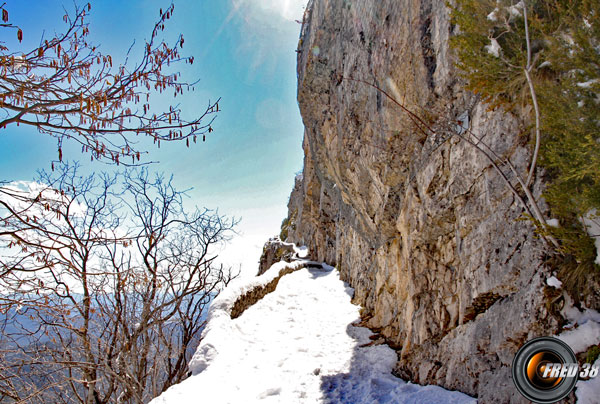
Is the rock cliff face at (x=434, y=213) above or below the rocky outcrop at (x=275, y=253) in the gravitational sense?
below

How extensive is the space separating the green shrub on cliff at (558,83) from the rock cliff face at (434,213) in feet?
1.00

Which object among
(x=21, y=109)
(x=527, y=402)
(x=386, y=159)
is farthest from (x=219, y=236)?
(x=527, y=402)

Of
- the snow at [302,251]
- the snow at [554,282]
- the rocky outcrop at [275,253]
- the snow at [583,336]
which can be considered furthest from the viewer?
the snow at [302,251]

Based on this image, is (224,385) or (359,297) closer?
(224,385)

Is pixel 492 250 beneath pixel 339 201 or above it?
beneath

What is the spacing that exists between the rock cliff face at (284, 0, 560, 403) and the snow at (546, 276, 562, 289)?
67 millimetres

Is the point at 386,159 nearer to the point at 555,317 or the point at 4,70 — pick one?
the point at 555,317

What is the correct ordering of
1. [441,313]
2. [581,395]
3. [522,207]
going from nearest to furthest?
[581,395] → [522,207] → [441,313]

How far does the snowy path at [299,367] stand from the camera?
4.03 m

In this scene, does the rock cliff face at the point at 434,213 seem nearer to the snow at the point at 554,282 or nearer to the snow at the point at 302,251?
the snow at the point at 554,282

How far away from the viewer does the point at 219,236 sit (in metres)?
12.9

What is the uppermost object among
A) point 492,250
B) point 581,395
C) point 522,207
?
point 522,207

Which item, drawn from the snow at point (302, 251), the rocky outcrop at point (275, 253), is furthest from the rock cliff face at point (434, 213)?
the snow at point (302, 251)

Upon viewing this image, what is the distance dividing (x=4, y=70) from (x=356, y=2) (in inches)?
370
